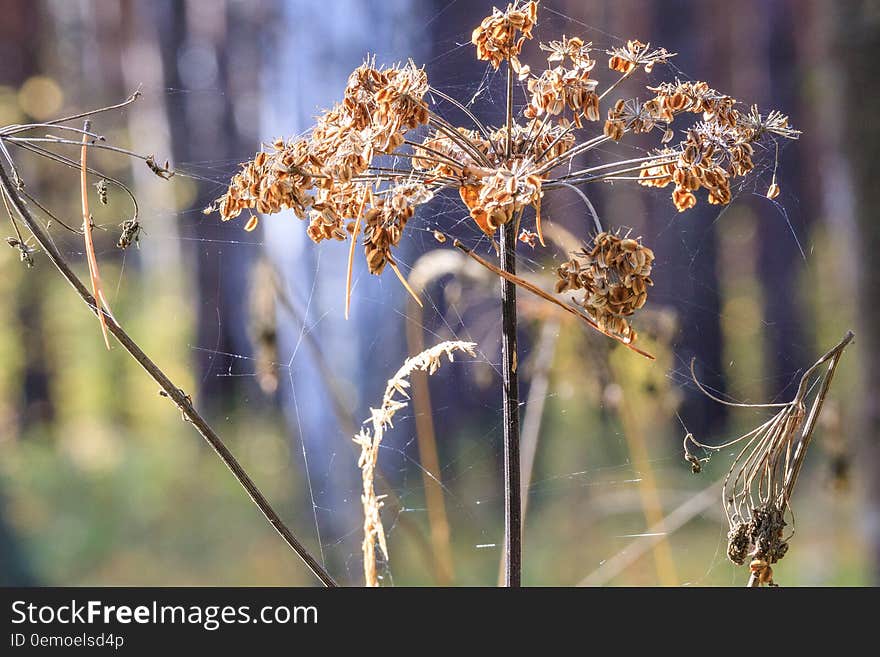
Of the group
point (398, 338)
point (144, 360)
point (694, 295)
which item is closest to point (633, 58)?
point (144, 360)

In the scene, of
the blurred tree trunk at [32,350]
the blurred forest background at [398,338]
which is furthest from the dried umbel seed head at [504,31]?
the blurred tree trunk at [32,350]

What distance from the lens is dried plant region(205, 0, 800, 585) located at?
297 mm

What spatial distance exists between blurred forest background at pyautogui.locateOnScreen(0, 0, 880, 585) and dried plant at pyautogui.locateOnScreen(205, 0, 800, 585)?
4.1 inches

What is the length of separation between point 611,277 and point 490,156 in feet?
0.29

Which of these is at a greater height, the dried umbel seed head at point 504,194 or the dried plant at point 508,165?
the dried plant at point 508,165

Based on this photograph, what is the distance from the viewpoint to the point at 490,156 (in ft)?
1.14

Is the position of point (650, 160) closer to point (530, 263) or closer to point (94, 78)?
point (530, 263)

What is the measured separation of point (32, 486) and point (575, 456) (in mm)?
1503

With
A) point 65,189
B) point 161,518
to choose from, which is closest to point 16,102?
point 65,189

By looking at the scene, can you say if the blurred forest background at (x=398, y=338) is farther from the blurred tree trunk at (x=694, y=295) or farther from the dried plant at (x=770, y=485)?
the dried plant at (x=770, y=485)

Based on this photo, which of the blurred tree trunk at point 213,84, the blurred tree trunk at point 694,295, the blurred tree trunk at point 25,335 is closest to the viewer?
the blurred tree trunk at point 694,295

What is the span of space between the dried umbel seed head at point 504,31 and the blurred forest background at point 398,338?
104mm

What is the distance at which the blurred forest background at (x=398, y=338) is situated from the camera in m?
0.64

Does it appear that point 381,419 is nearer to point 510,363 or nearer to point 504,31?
point 510,363
